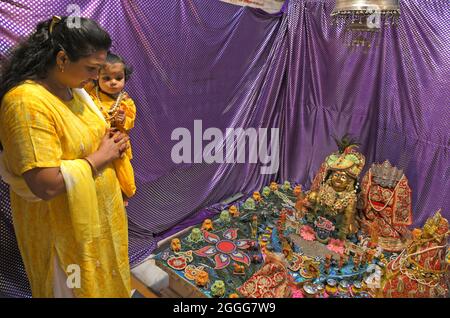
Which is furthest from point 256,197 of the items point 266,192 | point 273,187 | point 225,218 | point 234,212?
point 225,218

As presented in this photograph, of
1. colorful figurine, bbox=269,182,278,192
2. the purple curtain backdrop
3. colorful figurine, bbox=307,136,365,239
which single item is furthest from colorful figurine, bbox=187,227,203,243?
colorful figurine, bbox=269,182,278,192

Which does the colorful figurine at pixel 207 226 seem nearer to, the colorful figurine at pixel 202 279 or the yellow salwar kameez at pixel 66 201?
the colorful figurine at pixel 202 279

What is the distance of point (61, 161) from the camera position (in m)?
1.37

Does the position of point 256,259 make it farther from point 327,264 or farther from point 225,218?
point 225,218

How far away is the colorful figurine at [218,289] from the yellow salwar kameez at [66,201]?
721mm

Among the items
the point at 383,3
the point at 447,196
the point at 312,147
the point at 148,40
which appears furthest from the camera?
the point at 312,147

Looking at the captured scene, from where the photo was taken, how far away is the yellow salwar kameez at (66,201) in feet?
4.21

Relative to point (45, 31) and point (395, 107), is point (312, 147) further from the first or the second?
point (45, 31)

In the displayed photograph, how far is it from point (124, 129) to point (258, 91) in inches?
91.5

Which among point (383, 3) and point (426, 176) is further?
point (426, 176)

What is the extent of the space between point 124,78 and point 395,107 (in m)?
2.68

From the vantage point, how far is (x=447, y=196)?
Result: 124 inches

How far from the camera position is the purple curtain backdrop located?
2648mm
